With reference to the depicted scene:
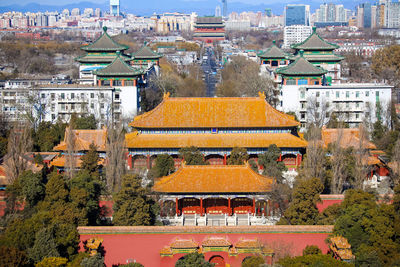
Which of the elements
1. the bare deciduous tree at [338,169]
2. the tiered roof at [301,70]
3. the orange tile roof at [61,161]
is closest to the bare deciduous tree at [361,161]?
the bare deciduous tree at [338,169]

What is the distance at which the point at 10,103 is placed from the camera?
155 feet

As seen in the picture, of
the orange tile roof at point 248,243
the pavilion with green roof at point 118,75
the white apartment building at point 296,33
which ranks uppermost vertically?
the white apartment building at point 296,33

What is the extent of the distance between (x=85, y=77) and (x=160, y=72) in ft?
37.8

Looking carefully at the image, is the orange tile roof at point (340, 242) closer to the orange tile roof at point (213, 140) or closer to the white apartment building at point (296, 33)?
Answer: the orange tile roof at point (213, 140)

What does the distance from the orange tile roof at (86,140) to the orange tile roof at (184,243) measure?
12.4 m

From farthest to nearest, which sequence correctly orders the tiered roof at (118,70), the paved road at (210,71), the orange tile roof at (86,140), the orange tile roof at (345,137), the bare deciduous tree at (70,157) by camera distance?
the paved road at (210,71), the tiered roof at (118,70), the orange tile roof at (345,137), the orange tile roof at (86,140), the bare deciduous tree at (70,157)

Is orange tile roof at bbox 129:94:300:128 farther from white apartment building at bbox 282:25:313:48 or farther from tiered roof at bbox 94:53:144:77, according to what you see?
white apartment building at bbox 282:25:313:48

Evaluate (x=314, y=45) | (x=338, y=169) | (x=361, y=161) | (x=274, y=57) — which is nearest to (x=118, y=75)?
(x=314, y=45)

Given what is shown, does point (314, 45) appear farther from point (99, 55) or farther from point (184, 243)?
point (184, 243)

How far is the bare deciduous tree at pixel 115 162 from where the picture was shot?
29.6 meters

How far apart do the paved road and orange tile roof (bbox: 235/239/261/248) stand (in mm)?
41971

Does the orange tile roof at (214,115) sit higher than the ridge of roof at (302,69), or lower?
lower

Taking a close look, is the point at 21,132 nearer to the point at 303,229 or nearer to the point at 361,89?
the point at 303,229

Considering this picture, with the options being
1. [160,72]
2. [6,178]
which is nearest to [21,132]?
[6,178]
